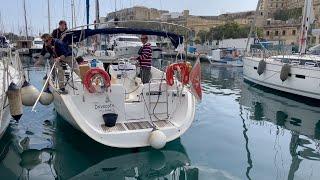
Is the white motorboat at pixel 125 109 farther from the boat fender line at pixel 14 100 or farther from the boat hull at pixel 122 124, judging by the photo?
the boat fender line at pixel 14 100

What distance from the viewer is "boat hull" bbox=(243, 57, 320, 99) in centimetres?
1503

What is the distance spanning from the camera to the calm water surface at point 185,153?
706cm

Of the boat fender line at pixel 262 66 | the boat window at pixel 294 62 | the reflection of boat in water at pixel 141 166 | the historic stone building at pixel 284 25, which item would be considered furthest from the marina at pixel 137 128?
the historic stone building at pixel 284 25

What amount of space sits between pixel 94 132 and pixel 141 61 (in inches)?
112

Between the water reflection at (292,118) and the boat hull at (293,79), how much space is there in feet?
1.94

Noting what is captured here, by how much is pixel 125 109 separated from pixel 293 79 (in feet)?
34.3

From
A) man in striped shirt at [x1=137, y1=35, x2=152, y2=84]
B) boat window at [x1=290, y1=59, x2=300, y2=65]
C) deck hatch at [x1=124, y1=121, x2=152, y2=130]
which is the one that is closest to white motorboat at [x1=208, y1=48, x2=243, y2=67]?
boat window at [x1=290, y1=59, x2=300, y2=65]

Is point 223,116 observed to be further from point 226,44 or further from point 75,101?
point 226,44

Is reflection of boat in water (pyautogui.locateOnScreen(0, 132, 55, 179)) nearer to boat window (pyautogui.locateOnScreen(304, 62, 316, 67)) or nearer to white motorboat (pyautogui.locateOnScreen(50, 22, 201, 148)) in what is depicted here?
white motorboat (pyautogui.locateOnScreen(50, 22, 201, 148))

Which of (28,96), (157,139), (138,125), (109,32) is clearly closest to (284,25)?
(109,32)

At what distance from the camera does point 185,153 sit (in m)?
8.20

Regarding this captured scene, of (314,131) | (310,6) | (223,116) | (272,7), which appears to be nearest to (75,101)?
(223,116)

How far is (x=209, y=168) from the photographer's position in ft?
23.8

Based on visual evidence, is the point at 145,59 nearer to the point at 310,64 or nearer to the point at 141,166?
the point at 141,166
